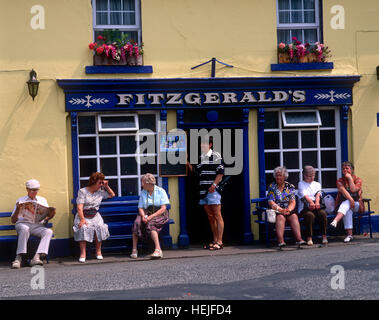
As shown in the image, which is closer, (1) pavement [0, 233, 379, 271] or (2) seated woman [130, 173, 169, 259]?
A: (1) pavement [0, 233, 379, 271]

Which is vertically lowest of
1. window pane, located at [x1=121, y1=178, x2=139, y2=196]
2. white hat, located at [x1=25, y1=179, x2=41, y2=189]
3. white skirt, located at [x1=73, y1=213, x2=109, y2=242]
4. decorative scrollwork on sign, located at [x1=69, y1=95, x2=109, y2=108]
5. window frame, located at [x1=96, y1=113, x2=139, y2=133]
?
white skirt, located at [x1=73, y1=213, x2=109, y2=242]

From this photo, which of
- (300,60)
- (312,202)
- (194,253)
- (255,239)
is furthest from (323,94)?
(194,253)

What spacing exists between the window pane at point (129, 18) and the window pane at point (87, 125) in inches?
74.5

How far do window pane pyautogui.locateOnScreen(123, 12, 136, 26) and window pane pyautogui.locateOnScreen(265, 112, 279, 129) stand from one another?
3.05 metres

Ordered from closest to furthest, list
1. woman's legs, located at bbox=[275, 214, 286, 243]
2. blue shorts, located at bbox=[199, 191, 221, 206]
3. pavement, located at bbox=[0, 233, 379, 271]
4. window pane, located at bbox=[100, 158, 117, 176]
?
1. pavement, located at bbox=[0, 233, 379, 271]
2. woman's legs, located at bbox=[275, 214, 286, 243]
3. blue shorts, located at bbox=[199, 191, 221, 206]
4. window pane, located at bbox=[100, 158, 117, 176]

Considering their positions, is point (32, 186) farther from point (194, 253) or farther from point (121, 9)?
point (121, 9)

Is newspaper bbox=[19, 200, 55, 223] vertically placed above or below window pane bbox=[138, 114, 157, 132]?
below

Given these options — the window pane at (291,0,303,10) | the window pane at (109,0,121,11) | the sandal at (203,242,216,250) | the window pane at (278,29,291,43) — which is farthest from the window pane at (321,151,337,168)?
the window pane at (109,0,121,11)

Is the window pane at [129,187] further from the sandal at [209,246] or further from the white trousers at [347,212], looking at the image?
the white trousers at [347,212]

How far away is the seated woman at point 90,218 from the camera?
1024cm

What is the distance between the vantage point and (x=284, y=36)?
11.7 meters

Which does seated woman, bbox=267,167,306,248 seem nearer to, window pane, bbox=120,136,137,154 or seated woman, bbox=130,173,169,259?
seated woman, bbox=130,173,169,259

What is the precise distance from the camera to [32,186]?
10250mm

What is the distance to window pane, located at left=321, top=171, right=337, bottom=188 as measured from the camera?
11828 millimetres
